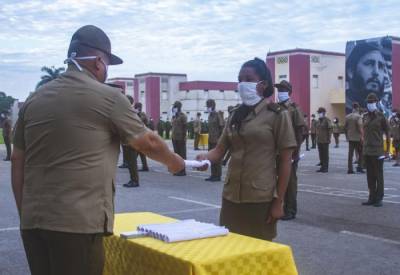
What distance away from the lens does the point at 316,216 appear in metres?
9.42

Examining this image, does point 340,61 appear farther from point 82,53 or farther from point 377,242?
point 82,53

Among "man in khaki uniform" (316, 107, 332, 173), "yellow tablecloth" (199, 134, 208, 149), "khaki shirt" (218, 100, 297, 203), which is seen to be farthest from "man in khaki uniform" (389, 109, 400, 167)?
"khaki shirt" (218, 100, 297, 203)

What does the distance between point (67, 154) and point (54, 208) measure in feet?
0.91

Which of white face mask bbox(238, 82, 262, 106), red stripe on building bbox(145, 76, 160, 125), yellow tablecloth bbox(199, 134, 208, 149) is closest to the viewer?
white face mask bbox(238, 82, 262, 106)

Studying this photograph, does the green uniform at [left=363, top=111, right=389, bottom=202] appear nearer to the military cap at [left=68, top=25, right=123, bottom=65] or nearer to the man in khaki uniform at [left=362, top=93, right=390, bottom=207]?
the man in khaki uniform at [left=362, top=93, right=390, bottom=207]

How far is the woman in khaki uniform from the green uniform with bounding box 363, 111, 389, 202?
6.47m

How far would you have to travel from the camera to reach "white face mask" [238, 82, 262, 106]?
4.42 m

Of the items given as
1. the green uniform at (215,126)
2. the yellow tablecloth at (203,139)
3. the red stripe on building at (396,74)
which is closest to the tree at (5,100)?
the red stripe on building at (396,74)

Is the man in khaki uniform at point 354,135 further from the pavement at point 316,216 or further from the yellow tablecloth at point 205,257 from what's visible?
the yellow tablecloth at point 205,257

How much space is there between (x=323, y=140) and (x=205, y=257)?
15.2m

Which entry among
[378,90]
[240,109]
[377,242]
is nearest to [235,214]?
[240,109]

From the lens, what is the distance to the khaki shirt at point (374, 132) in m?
10.5

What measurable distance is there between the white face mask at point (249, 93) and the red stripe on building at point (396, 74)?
1854 inches

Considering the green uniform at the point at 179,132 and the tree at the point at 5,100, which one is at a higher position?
the tree at the point at 5,100
